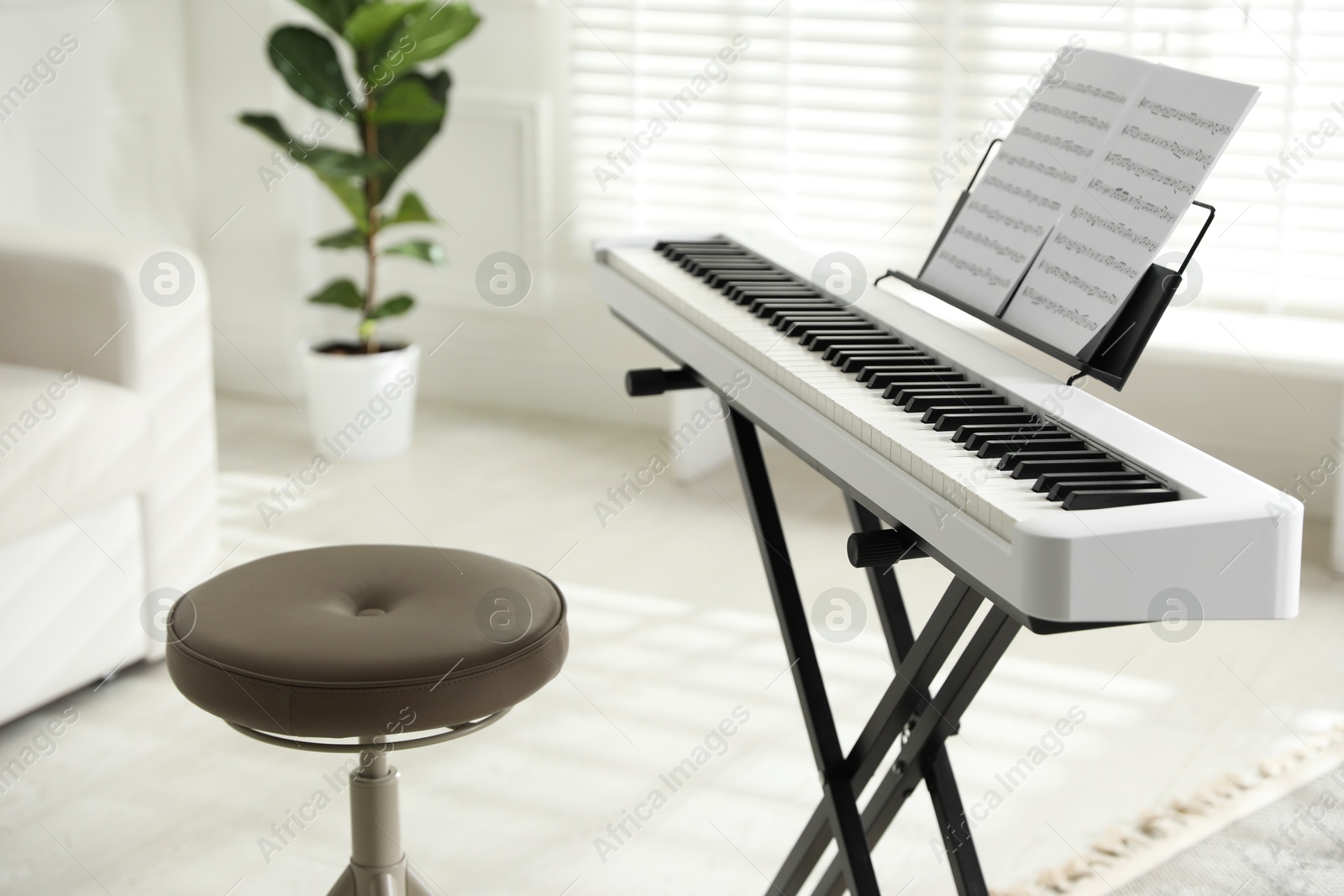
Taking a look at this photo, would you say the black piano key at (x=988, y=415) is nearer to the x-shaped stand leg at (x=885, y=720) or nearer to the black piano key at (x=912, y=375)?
the black piano key at (x=912, y=375)

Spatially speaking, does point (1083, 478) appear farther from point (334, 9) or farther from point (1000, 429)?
point (334, 9)

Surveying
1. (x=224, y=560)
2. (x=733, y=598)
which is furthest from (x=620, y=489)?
(x=224, y=560)

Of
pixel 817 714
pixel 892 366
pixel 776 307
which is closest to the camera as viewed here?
pixel 892 366

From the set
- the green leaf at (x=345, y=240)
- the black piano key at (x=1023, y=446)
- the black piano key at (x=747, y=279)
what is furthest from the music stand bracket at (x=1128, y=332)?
the green leaf at (x=345, y=240)

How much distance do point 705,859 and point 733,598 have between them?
934 millimetres

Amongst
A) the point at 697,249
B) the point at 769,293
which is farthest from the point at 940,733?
the point at 697,249

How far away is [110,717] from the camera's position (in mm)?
2383

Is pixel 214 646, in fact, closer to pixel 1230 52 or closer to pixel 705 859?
pixel 705 859

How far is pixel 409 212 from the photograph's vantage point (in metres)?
3.67

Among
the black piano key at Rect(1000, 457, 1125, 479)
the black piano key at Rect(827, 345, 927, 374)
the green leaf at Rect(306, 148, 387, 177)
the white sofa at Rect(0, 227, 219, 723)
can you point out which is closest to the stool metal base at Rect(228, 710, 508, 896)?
the black piano key at Rect(827, 345, 927, 374)

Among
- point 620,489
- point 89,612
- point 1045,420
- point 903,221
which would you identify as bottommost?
point 620,489

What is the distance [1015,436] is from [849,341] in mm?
348

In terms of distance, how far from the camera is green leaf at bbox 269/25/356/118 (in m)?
3.51

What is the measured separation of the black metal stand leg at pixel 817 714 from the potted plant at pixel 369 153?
6.97ft
